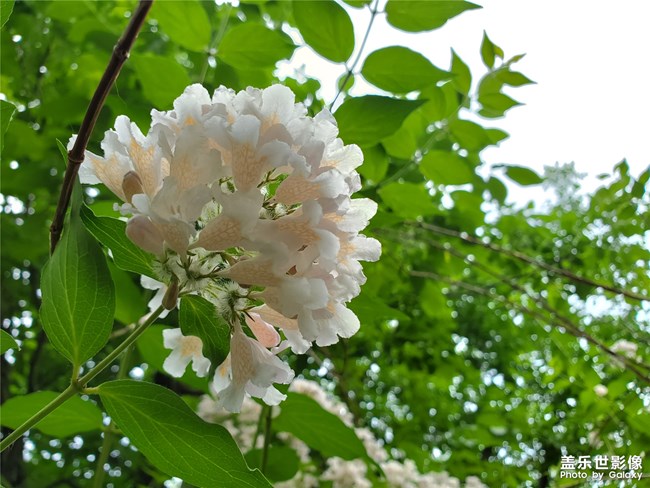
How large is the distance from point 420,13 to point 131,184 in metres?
0.71

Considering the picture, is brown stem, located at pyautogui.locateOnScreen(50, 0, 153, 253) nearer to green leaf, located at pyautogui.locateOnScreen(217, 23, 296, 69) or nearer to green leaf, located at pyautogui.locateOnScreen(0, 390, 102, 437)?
green leaf, located at pyautogui.locateOnScreen(0, 390, 102, 437)

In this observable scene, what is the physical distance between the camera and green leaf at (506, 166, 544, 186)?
158cm

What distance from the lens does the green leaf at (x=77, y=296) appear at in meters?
0.56

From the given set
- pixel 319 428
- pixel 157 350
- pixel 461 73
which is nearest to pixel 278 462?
pixel 319 428

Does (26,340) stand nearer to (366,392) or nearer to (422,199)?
(366,392)

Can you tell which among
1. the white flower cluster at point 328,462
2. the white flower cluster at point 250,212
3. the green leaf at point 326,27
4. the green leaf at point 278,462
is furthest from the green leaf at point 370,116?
the white flower cluster at point 328,462

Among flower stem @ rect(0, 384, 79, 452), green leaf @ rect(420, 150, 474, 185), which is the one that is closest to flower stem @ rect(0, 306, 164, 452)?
flower stem @ rect(0, 384, 79, 452)

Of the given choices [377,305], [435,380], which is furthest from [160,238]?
[435,380]

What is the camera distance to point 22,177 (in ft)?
5.20

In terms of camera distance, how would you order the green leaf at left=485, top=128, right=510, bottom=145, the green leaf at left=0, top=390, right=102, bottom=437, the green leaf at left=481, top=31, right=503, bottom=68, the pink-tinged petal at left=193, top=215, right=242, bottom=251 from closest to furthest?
the pink-tinged petal at left=193, top=215, right=242, bottom=251 → the green leaf at left=0, top=390, right=102, bottom=437 → the green leaf at left=481, top=31, right=503, bottom=68 → the green leaf at left=485, top=128, right=510, bottom=145

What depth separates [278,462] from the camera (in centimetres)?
122

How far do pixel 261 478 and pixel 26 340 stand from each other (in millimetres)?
2168

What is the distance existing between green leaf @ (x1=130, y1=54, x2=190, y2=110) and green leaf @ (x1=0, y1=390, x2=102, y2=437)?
0.53 m

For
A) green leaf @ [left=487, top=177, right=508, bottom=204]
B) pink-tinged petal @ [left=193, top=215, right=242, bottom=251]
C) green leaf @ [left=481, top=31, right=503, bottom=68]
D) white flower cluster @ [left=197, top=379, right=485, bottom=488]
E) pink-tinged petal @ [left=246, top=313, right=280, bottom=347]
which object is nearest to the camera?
pink-tinged petal @ [left=193, top=215, right=242, bottom=251]
